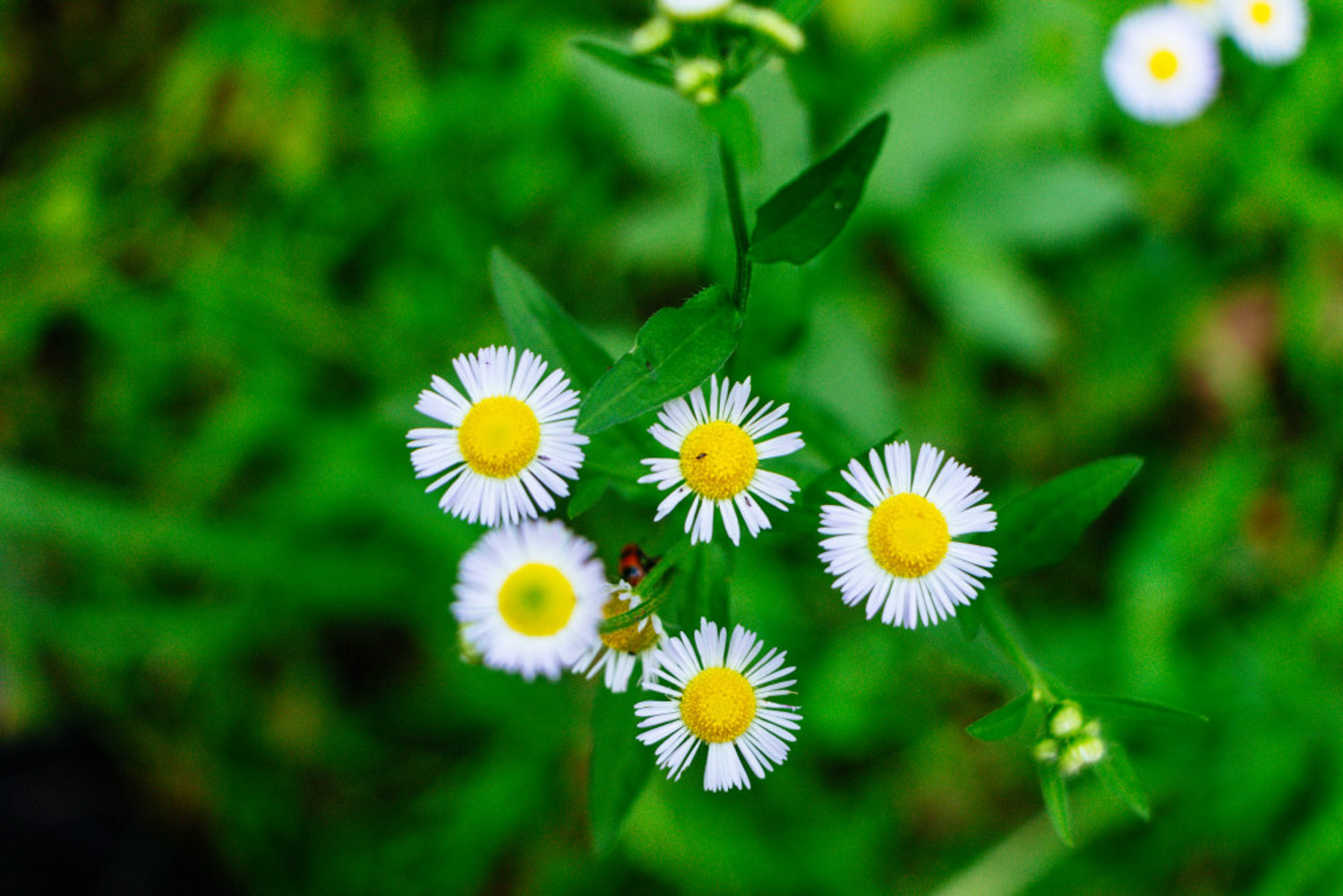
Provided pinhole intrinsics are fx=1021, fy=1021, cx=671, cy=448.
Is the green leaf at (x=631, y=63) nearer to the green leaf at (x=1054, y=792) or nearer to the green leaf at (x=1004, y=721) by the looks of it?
the green leaf at (x=1004, y=721)

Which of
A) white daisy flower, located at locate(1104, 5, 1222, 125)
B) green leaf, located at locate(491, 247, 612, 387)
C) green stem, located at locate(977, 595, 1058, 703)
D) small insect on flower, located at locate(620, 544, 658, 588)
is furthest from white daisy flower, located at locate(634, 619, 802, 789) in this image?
white daisy flower, located at locate(1104, 5, 1222, 125)

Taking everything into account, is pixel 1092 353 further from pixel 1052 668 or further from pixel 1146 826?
pixel 1146 826

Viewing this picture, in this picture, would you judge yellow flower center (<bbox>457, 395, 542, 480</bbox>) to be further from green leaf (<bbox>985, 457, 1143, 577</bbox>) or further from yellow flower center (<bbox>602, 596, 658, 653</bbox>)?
green leaf (<bbox>985, 457, 1143, 577</bbox>)

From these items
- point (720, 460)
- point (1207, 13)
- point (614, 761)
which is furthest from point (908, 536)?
point (1207, 13)

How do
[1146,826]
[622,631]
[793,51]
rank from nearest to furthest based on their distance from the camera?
[793,51]
[622,631]
[1146,826]

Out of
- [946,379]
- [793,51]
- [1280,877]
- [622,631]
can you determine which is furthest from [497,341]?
[1280,877]
